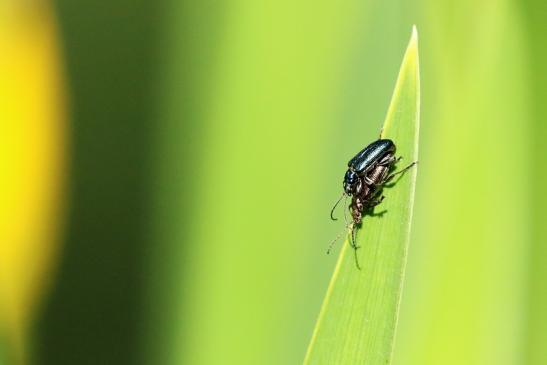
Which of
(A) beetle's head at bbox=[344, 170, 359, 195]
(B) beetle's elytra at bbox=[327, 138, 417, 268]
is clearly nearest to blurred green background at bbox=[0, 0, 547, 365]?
(B) beetle's elytra at bbox=[327, 138, 417, 268]

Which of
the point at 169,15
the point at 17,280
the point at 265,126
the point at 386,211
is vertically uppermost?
the point at 169,15

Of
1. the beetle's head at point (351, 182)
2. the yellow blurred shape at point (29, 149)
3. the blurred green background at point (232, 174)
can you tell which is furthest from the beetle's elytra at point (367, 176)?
the yellow blurred shape at point (29, 149)

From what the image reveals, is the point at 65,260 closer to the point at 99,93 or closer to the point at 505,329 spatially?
the point at 99,93

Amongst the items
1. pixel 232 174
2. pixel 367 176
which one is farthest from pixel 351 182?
pixel 232 174

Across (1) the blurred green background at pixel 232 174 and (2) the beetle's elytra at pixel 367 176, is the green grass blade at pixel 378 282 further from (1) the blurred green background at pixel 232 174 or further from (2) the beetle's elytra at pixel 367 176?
(2) the beetle's elytra at pixel 367 176

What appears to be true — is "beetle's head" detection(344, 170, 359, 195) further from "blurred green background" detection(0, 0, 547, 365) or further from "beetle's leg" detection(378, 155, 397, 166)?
"blurred green background" detection(0, 0, 547, 365)

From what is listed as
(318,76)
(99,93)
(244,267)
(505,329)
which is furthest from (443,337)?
(99,93)
